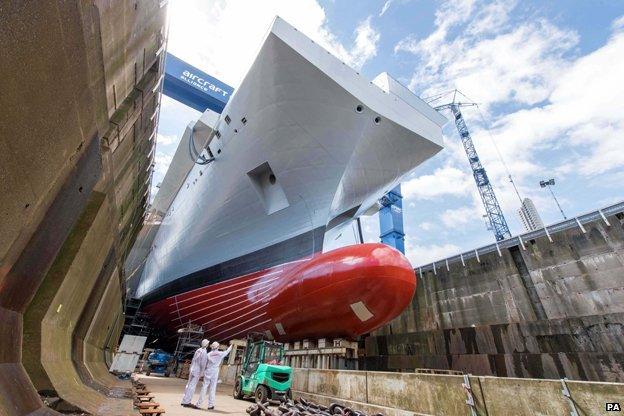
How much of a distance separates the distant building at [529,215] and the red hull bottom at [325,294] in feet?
116

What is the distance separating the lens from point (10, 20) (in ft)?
4.05

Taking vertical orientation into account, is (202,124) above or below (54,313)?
above

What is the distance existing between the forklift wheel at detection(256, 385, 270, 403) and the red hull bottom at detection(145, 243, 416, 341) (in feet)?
9.09

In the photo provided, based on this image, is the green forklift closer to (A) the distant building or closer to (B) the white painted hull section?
(B) the white painted hull section

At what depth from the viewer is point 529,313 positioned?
9.95 m

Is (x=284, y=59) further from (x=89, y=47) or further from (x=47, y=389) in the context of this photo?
(x=47, y=389)

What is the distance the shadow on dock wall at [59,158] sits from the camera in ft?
4.97

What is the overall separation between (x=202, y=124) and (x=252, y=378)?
12405mm

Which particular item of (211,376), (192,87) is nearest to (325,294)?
(211,376)

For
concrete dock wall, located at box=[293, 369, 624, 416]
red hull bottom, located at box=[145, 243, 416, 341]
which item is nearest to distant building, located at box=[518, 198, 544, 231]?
red hull bottom, located at box=[145, 243, 416, 341]

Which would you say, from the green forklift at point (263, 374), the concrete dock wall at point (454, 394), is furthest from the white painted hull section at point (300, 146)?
the concrete dock wall at point (454, 394)

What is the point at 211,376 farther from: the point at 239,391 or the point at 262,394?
the point at 239,391

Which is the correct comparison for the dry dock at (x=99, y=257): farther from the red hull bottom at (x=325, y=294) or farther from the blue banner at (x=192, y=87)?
the blue banner at (x=192, y=87)

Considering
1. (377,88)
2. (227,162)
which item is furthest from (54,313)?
(377,88)
